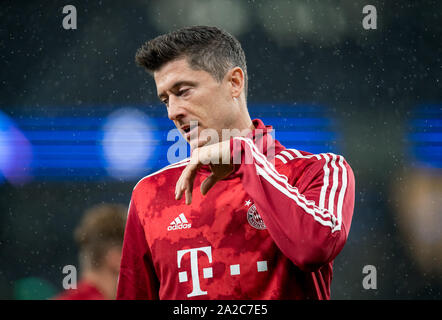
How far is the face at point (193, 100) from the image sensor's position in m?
1.58

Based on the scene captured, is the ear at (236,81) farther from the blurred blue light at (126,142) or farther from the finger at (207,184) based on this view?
the blurred blue light at (126,142)

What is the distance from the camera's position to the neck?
2127 millimetres

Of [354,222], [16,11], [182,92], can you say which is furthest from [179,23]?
[182,92]

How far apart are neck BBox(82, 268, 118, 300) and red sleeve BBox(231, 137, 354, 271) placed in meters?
1.03

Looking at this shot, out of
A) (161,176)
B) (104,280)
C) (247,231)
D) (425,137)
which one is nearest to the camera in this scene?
(247,231)

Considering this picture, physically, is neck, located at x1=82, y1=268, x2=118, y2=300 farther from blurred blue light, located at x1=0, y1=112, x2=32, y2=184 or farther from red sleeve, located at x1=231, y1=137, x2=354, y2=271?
blurred blue light, located at x1=0, y1=112, x2=32, y2=184

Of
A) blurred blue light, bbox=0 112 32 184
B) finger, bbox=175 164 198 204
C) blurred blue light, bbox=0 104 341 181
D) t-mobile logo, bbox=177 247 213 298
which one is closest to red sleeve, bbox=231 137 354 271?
Answer: finger, bbox=175 164 198 204

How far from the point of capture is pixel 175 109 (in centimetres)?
158

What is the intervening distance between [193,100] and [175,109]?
58 mm

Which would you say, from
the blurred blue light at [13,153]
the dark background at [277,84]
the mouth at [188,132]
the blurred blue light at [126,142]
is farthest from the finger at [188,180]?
the blurred blue light at [13,153]

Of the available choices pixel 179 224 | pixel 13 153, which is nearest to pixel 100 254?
pixel 179 224

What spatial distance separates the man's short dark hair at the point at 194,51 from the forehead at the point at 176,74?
0.01 metres

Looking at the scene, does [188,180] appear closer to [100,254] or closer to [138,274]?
[138,274]

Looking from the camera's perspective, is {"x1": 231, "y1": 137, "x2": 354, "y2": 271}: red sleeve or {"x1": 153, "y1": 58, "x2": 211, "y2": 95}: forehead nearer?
{"x1": 231, "y1": 137, "x2": 354, "y2": 271}: red sleeve
